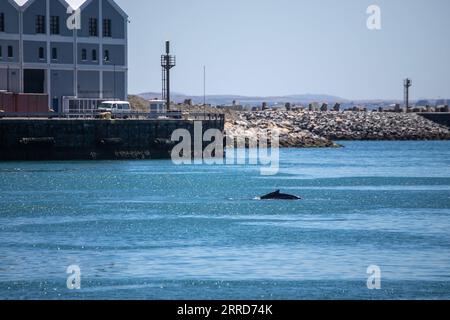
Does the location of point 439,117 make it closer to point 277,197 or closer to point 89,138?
point 89,138

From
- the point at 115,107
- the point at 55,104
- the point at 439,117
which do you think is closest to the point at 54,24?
the point at 55,104

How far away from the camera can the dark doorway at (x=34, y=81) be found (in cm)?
10088

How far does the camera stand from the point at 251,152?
119812 mm

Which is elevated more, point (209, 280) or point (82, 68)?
point (82, 68)

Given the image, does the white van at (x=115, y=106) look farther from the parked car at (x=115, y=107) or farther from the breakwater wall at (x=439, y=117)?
the breakwater wall at (x=439, y=117)

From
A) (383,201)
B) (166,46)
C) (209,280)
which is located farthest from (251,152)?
(209,280)

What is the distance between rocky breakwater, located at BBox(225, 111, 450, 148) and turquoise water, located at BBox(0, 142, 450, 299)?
180 ft

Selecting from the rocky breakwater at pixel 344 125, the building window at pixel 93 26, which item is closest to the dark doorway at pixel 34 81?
the building window at pixel 93 26

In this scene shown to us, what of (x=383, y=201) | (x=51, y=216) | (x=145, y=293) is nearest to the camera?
(x=145, y=293)

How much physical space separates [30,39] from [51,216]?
49439 mm

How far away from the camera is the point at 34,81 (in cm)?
10138

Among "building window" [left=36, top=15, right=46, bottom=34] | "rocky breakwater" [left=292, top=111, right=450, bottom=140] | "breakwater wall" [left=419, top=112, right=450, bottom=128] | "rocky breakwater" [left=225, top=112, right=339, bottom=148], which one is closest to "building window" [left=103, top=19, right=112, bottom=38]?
"building window" [left=36, top=15, right=46, bottom=34]

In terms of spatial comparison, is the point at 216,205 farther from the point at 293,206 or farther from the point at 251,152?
the point at 251,152

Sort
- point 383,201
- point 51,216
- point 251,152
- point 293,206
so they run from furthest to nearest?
point 251,152 < point 383,201 < point 293,206 < point 51,216
